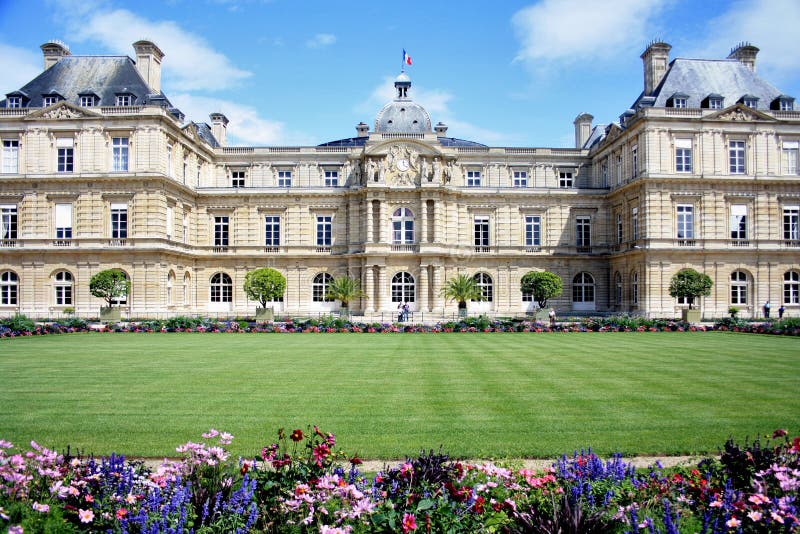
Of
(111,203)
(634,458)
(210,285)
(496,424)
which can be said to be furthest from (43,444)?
(210,285)

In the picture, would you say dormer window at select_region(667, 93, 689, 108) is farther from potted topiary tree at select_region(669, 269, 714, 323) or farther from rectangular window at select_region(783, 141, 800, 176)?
potted topiary tree at select_region(669, 269, 714, 323)

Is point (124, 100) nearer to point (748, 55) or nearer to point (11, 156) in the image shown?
point (11, 156)

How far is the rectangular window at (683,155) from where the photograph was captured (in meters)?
42.2

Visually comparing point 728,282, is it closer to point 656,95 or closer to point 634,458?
point 656,95

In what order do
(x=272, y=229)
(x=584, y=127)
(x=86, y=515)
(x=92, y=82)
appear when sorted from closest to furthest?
(x=86, y=515) → (x=92, y=82) → (x=272, y=229) → (x=584, y=127)

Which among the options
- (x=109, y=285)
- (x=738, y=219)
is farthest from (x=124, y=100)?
(x=738, y=219)

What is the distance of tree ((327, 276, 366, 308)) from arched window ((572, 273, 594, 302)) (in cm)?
1851

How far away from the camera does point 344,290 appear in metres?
44.5

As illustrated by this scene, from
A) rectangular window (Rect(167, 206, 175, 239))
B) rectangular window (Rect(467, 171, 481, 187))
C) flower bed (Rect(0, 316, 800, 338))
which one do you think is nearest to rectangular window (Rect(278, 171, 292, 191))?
rectangular window (Rect(167, 206, 175, 239))

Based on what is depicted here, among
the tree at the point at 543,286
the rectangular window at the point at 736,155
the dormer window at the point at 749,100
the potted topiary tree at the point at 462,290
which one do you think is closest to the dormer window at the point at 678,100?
the dormer window at the point at 749,100

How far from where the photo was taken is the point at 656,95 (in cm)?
4531

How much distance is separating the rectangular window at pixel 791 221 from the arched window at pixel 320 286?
35.8m

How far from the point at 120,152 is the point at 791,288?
51.1 m

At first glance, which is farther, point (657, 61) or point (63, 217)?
point (657, 61)
